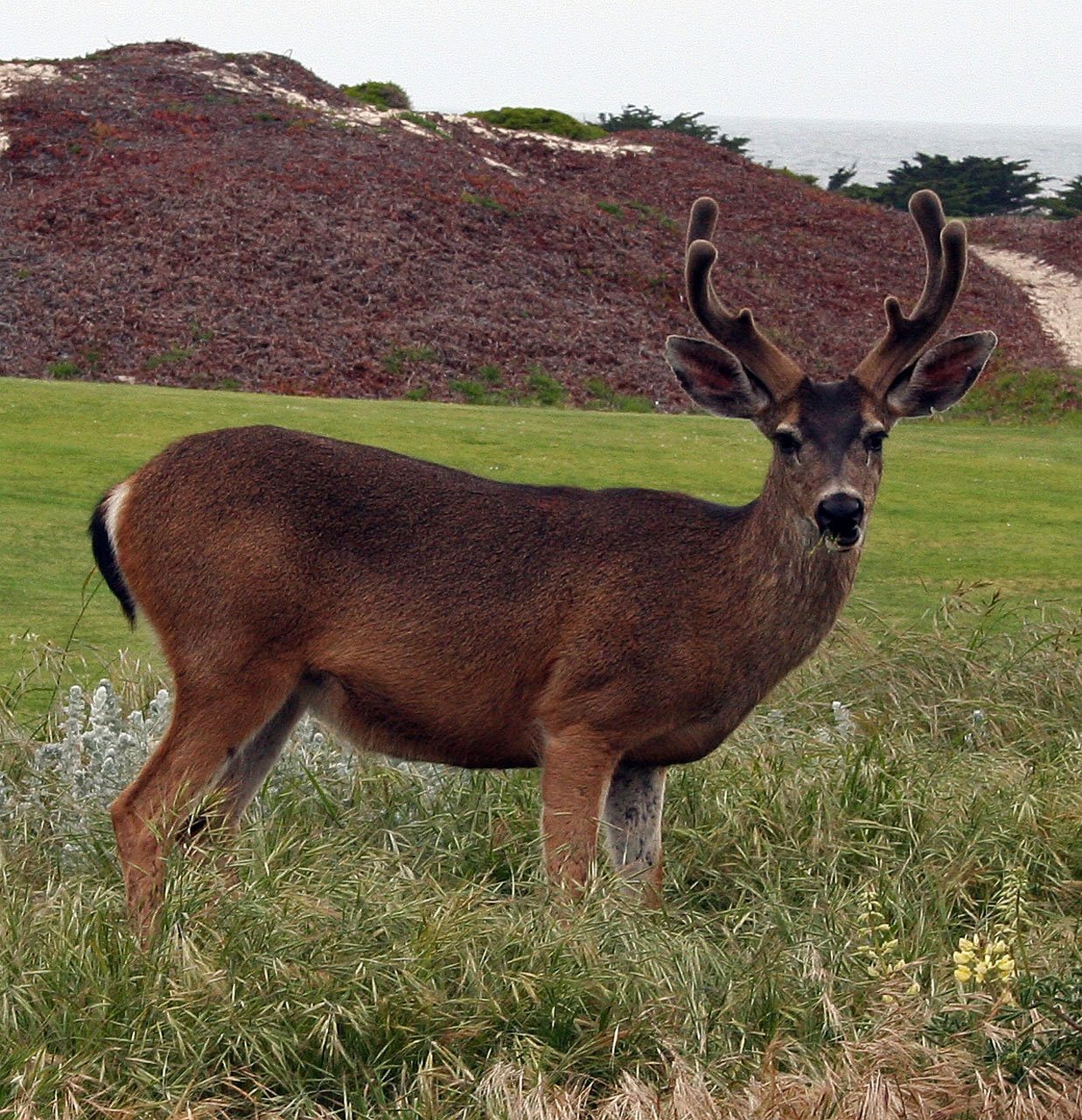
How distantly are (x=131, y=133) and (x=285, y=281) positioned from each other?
24.1 feet

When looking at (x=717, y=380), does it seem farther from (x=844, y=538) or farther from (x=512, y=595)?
(x=512, y=595)

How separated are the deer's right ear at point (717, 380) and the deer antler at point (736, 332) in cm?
5

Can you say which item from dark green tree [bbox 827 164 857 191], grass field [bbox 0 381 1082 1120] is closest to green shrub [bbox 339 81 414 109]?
dark green tree [bbox 827 164 857 191]

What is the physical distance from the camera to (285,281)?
25.4m

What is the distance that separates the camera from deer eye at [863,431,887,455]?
5.22 m

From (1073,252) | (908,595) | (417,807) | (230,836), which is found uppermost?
(230,836)

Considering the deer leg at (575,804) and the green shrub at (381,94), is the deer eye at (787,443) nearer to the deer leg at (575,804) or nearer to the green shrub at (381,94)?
the deer leg at (575,804)

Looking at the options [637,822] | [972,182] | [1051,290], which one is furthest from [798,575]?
[972,182]

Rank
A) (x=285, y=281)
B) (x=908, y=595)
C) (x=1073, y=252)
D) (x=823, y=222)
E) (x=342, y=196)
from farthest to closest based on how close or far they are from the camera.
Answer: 1. (x=1073, y=252)
2. (x=823, y=222)
3. (x=342, y=196)
4. (x=285, y=281)
5. (x=908, y=595)

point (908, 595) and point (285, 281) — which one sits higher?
point (908, 595)

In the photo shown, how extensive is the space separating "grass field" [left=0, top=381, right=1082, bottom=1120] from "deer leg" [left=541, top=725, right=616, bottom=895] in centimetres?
14

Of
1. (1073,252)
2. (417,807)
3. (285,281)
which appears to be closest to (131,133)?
(285,281)

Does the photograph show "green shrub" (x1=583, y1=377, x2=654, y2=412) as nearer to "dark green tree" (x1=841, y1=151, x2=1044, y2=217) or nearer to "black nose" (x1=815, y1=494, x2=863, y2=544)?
"black nose" (x1=815, y1=494, x2=863, y2=544)

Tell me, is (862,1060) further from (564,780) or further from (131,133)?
(131,133)
